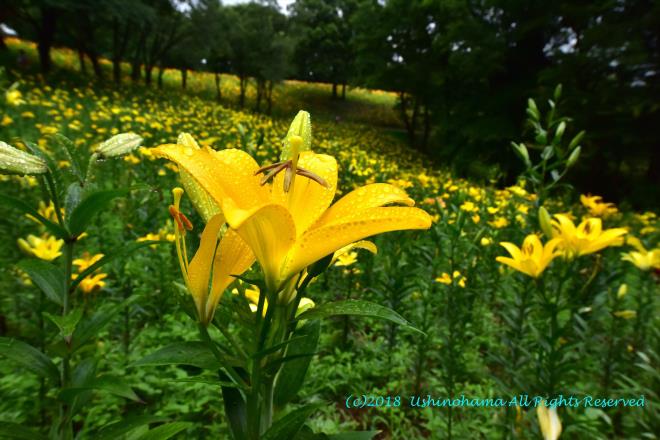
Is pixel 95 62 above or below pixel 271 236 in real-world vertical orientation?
above

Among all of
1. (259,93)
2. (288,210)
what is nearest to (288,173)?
(288,210)

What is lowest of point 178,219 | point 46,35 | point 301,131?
point 178,219

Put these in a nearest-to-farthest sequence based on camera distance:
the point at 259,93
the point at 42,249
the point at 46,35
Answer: the point at 42,249
the point at 46,35
the point at 259,93

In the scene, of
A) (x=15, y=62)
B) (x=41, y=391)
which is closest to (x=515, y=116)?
(x=41, y=391)

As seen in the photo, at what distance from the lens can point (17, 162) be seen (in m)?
0.50

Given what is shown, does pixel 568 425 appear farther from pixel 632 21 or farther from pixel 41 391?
pixel 632 21

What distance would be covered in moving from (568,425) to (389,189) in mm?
1372

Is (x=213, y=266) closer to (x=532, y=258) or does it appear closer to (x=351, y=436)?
(x=351, y=436)

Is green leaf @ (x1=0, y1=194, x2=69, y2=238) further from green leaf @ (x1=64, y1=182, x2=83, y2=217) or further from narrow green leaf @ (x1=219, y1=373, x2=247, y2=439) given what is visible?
narrow green leaf @ (x1=219, y1=373, x2=247, y2=439)

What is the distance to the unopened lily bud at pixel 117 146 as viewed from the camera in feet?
2.08

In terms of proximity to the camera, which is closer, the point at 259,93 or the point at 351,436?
the point at 351,436

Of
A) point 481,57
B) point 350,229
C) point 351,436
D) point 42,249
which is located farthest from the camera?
point 481,57

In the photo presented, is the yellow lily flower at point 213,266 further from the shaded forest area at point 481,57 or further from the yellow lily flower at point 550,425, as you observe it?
the shaded forest area at point 481,57

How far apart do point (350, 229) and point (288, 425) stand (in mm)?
228
